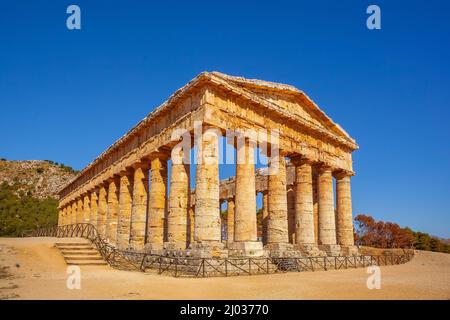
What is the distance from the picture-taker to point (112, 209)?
29844 mm

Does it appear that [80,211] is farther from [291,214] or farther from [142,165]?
[291,214]

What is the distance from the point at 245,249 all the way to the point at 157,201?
7.33 metres

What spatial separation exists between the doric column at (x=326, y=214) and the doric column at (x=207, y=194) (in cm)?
1068

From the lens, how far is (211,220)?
17.2 meters

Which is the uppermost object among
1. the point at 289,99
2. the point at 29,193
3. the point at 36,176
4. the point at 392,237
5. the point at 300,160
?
the point at 36,176

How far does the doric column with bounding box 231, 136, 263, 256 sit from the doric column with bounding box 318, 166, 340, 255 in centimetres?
823

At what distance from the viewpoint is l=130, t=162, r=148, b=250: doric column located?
78.6 feet

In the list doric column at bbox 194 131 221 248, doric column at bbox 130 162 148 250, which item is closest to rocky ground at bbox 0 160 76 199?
doric column at bbox 130 162 148 250

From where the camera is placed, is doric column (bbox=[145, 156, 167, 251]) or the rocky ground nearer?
doric column (bbox=[145, 156, 167, 251])

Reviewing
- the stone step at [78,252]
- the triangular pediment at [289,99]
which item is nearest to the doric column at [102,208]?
the stone step at [78,252]

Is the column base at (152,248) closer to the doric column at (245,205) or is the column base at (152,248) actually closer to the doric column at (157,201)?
the doric column at (157,201)

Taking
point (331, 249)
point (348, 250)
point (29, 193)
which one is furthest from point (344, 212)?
point (29, 193)

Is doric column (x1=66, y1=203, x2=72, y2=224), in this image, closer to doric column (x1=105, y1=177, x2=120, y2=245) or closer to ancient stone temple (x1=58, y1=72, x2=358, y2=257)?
ancient stone temple (x1=58, y1=72, x2=358, y2=257)
